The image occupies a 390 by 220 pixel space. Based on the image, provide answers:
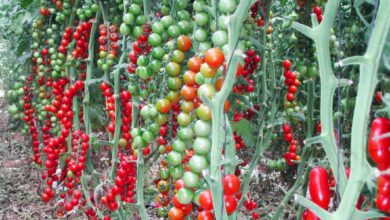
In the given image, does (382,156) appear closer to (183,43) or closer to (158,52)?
(183,43)

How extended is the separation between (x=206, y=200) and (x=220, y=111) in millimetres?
200

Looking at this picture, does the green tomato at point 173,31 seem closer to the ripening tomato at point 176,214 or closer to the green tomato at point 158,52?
the green tomato at point 158,52

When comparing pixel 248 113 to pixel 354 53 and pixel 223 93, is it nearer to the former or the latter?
pixel 354 53

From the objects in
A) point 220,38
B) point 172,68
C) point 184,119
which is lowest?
point 184,119

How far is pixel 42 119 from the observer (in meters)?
2.57

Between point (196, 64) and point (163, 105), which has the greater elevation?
point (196, 64)

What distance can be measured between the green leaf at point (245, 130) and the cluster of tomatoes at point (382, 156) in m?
1.22

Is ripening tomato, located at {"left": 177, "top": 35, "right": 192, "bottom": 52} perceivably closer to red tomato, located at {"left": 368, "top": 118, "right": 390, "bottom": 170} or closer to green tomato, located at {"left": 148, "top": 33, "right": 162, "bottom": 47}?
green tomato, located at {"left": 148, "top": 33, "right": 162, "bottom": 47}

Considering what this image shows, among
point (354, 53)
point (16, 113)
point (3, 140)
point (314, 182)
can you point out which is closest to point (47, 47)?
point (16, 113)

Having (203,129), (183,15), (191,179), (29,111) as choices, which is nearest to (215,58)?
(203,129)

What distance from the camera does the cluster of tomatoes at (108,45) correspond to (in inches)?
78.8

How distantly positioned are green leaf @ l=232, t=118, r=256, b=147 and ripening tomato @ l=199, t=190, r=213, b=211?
3.10ft

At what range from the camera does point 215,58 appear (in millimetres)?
981

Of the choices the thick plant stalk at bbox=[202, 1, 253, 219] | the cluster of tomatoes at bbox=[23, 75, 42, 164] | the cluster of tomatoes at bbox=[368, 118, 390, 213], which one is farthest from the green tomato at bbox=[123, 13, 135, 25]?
the cluster of tomatoes at bbox=[23, 75, 42, 164]
